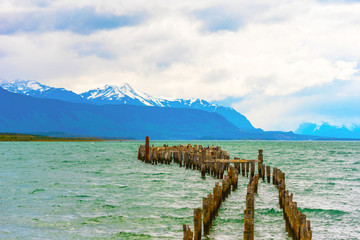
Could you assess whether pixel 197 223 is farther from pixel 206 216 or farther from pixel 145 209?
pixel 145 209

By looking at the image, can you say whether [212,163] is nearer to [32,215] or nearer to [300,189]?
[300,189]

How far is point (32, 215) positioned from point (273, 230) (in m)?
10.1

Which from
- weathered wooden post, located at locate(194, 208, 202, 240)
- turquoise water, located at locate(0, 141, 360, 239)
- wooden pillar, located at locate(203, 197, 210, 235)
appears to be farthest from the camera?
turquoise water, located at locate(0, 141, 360, 239)

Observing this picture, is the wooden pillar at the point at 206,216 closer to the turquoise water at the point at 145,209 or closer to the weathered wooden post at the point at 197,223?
the turquoise water at the point at 145,209

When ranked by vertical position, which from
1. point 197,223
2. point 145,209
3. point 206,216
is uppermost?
point 197,223

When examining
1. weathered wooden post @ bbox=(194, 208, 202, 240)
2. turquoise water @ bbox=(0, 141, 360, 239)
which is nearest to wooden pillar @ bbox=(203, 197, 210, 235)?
turquoise water @ bbox=(0, 141, 360, 239)

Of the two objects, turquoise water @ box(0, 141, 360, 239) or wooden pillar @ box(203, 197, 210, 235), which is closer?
wooden pillar @ box(203, 197, 210, 235)

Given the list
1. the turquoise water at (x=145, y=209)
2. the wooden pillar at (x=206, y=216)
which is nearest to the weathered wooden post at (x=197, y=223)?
the wooden pillar at (x=206, y=216)

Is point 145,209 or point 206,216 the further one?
point 145,209

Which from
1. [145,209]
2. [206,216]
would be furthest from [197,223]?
[145,209]

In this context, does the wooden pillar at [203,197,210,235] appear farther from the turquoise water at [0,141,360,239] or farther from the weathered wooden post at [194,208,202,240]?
the weathered wooden post at [194,208,202,240]

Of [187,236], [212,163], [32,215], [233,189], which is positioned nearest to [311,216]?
[233,189]

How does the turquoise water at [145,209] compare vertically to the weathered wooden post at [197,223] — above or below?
below

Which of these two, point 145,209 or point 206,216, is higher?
point 206,216
